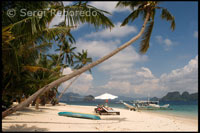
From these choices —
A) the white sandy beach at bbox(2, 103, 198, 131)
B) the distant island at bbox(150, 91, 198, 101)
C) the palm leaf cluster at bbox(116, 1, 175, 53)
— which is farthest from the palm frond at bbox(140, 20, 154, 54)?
the distant island at bbox(150, 91, 198, 101)

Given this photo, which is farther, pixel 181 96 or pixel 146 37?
pixel 181 96

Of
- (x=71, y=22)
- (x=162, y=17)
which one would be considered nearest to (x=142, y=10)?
(x=162, y=17)

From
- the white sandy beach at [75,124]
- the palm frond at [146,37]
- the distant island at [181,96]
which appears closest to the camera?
the white sandy beach at [75,124]

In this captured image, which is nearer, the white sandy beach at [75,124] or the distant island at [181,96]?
the white sandy beach at [75,124]

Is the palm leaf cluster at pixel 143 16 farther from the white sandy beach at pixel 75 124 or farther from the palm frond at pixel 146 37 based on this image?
the white sandy beach at pixel 75 124

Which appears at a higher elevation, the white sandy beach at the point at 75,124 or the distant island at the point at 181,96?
the white sandy beach at the point at 75,124

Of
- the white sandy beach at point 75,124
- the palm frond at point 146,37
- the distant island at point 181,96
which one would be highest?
the palm frond at point 146,37

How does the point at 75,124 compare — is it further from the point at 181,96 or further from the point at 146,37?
the point at 181,96

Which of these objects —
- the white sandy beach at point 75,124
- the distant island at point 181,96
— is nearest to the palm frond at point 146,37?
the white sandy beach at point 75,124

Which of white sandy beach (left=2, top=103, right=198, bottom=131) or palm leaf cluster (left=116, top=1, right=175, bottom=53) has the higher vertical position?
palm leaf cluster (left=116, top=1, right=175, bottom=53)

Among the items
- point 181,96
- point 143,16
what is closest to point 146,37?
point 143,16

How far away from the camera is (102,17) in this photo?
447cm

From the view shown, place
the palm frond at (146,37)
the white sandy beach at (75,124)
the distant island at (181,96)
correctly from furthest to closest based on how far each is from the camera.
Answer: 1. the distant island at (181,96)
2. the palm frond at (146,37)
3. the white sandy beach at (75,124)

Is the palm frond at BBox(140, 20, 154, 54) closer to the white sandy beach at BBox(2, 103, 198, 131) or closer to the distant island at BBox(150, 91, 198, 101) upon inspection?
the white sandy beach at BBox(2, 103, 198, 131)
